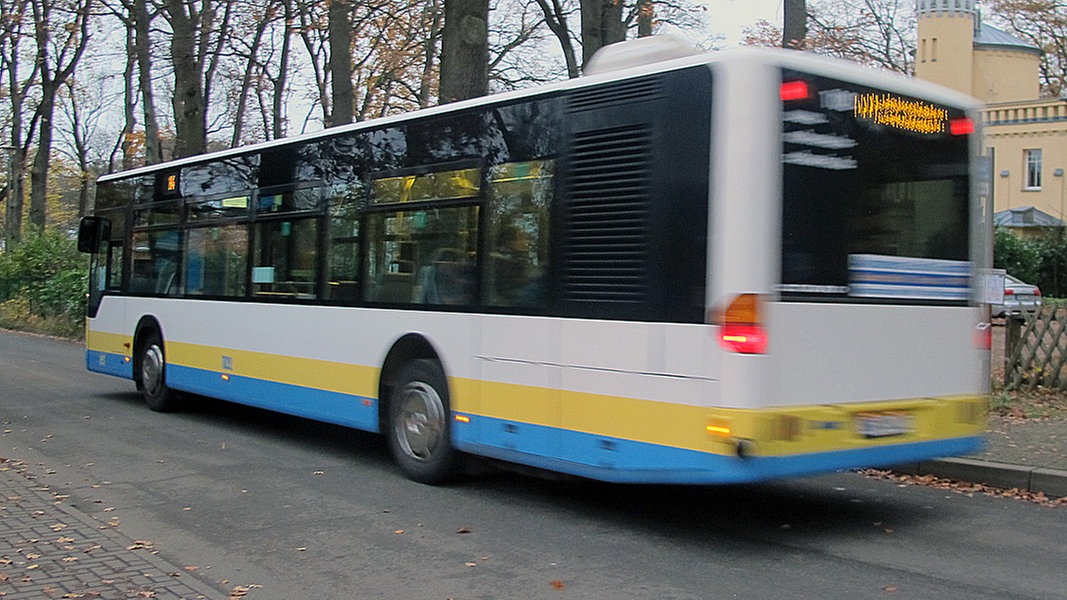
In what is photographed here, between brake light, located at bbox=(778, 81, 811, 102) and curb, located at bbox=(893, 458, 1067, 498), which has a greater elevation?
brake light, located at bbox=(778, 81, 811, 102)

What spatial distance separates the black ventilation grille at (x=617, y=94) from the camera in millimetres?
7145

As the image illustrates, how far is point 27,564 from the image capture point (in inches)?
249

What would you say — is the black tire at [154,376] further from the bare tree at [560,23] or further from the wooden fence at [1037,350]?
the bare tree at [560,23]

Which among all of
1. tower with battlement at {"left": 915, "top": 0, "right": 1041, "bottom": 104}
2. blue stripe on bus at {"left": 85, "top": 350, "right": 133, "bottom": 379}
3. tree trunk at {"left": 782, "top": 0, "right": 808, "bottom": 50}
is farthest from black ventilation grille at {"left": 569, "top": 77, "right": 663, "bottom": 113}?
tower with battlement at {"left": 915, "top": 0, "right": 1041, "bottom": 104}

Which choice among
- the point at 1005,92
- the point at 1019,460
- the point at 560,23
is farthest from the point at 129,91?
the point at 1005,92

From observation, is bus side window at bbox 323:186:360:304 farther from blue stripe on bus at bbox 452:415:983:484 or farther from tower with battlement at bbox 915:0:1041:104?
tower with battlement at bbox 915:0:1041:104

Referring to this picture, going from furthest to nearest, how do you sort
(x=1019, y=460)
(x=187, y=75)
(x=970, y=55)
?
(x=970, y=55) < (x=187, y=75) < (x=1019, y=460)

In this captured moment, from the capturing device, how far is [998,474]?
890 centimetres

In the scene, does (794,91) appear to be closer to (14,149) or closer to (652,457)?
(652,457)

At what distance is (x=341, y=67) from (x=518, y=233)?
14.6 metres

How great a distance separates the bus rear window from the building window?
47657mm

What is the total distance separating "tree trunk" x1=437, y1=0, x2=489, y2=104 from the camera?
15.0m

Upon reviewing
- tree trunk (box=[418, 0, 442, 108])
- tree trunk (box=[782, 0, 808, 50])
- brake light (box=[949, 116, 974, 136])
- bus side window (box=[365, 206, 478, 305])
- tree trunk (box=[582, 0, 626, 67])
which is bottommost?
bus side window (box=[365, 206, 478, 305])

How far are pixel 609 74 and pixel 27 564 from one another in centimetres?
464
